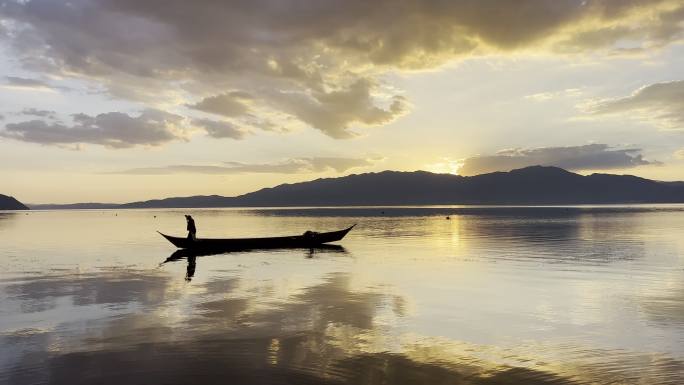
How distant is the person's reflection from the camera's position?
36031 mm

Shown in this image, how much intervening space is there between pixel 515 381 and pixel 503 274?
22.0m

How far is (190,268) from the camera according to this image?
1639 inches

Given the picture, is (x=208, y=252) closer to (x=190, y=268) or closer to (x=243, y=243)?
(x=243, y=243)

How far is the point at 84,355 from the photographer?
16.5m

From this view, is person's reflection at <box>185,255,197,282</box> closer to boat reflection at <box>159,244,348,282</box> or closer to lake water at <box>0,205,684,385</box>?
boat reflection at <box>159,244,348,282</box>

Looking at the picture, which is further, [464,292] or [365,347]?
[464,292]

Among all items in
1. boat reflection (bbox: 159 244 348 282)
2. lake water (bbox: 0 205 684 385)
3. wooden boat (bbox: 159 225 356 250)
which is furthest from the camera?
wooden boat (bbox: 159 225 356 250)

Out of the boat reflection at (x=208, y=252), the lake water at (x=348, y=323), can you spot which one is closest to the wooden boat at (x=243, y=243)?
the boat reflection at (x=208, y=252)

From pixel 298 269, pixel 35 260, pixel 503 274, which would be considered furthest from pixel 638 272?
pixel 35 260

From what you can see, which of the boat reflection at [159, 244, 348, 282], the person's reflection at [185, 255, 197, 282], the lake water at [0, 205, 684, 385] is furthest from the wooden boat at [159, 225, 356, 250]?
the lake water at [0, 205, 684, 385]

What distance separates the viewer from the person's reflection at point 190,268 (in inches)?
1419

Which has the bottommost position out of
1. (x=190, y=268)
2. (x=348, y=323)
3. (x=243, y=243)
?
(x=190, y=268)

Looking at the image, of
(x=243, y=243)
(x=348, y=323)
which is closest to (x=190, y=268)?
(x=243, y=243)

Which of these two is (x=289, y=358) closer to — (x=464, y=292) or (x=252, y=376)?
(x=252, y=376)
